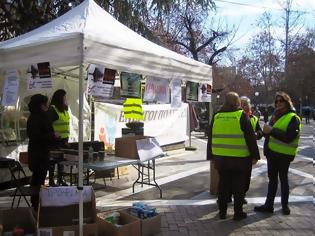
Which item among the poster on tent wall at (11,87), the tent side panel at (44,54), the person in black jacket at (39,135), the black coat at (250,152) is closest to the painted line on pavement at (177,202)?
the person in black jacket at (39,135)

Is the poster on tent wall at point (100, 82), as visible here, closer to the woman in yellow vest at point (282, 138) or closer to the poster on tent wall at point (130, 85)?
the poster on tent wall at point (130, 85)

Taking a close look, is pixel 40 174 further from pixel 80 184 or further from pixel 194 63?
pixel 194 63

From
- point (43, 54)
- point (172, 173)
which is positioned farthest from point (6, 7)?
point (43, 54)

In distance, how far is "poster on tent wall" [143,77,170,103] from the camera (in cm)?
663

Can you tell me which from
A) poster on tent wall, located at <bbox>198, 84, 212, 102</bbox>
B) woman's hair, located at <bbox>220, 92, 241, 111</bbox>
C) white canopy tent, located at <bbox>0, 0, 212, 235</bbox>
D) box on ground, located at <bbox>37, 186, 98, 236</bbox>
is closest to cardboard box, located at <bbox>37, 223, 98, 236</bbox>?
box on ground, located at <bbox>37, 186, 98, 236</bbox>

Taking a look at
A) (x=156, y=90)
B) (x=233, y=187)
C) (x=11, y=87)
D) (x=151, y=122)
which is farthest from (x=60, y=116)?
(x=151, y=122)

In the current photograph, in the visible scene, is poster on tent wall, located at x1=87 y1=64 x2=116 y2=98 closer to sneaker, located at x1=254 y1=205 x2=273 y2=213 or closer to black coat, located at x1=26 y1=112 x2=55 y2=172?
black coat, located at x1=26 y1=112 x2=55 y2=172

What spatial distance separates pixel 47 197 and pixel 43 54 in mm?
1607

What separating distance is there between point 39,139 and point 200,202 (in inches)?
112

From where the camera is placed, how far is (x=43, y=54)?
5.30 m

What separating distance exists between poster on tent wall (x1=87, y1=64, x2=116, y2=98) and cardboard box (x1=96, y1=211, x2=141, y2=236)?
1.48 m

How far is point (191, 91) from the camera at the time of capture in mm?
8234

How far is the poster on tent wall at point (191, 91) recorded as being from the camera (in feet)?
26.8

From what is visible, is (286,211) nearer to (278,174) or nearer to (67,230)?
(278,174)
